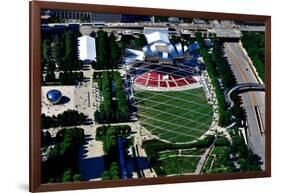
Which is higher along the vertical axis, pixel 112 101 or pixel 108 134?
pixel 112 101

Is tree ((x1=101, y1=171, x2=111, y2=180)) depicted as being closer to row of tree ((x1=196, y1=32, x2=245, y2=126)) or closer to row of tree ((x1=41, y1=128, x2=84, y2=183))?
A: row of tree ((x1=41, y1=128, x2=84, y2=183))

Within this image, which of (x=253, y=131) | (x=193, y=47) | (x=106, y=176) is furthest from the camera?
(x=253, y=131)

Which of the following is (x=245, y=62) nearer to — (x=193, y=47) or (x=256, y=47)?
(x=256, y=47)

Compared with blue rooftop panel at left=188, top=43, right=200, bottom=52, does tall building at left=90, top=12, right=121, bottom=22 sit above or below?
above

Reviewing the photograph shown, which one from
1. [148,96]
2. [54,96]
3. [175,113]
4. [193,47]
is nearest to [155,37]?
[193,47]

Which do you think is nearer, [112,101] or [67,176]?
[67,176]

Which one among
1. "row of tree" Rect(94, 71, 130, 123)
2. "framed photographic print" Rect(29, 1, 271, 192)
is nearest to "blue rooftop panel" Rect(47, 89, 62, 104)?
"framed photographic print" Rect(29, 1, 271, 192)

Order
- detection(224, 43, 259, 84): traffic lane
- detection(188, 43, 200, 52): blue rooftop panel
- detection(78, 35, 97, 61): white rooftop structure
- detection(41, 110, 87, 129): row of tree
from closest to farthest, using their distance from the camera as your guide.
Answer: detection(41, 110, 87, 129): row of tree < detection(78, 35, 97, 61): white rooftop structure < detection(188, 43, 200, 52): blue rooftop panel < detection(224, 43, 259, 84): traffic lane
